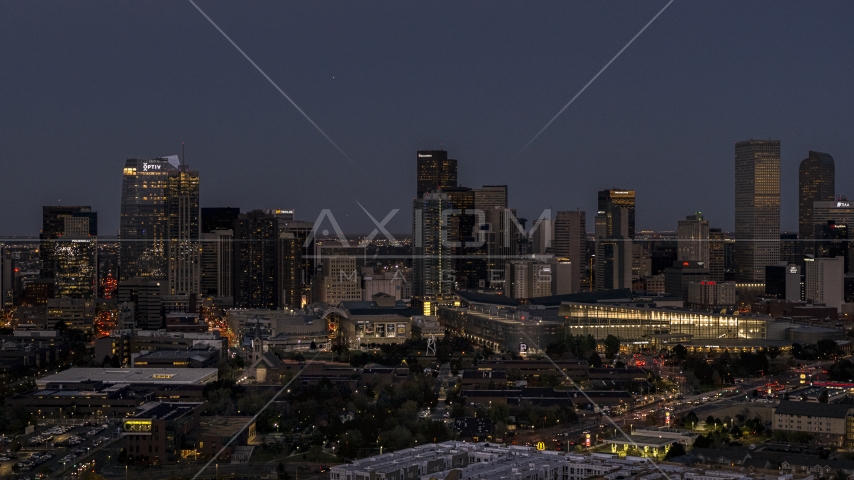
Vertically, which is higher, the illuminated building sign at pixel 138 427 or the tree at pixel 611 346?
the tree at pixel 611 346

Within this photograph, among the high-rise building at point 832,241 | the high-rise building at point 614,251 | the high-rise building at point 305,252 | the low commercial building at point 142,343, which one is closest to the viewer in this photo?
the low commercial building at point 142,343

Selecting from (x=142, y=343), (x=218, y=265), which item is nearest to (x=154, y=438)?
(x=142, y=343)

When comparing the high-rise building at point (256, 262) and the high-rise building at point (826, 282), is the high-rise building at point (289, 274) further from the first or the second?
the high-rise building at point (826, 282)

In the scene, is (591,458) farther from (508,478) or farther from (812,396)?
(812,396)

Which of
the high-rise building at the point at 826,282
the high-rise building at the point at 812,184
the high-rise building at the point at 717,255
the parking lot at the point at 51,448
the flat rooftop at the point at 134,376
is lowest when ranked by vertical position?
the parking lot at the point at 51,448

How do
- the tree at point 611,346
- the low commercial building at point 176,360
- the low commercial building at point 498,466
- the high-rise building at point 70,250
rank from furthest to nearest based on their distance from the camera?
the high-rise building at point 70,250 < the tree at point 611,346 < the low commercial building at point 176,360 < the low commercial building at point 498,466

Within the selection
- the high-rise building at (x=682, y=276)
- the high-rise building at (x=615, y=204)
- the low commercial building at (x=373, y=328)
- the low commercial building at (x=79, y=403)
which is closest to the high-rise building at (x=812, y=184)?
the high-rise building at (x=615, y=204)

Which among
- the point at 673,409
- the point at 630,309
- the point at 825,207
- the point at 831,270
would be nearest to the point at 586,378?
the point at 673,409

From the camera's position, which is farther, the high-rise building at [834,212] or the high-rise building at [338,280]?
the high-rise building at [834,212]

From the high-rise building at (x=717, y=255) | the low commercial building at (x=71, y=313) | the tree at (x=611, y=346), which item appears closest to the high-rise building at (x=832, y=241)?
the high-rise building at (x=717, y=255)
